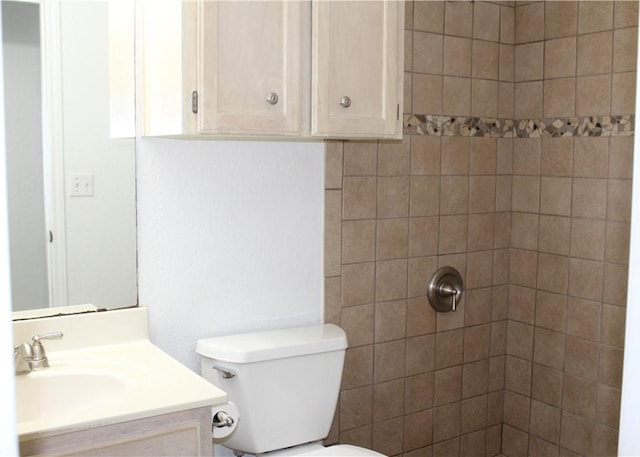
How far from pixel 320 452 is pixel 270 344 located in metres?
0.34

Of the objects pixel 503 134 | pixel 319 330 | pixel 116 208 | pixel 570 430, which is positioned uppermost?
pixel 503 134

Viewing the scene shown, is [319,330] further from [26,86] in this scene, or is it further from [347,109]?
[26,86]

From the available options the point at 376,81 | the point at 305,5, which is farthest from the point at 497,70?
the point at 305,5

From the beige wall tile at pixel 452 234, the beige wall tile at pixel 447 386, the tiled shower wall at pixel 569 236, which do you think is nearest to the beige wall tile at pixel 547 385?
the tiled shower wall at pixel 569 236

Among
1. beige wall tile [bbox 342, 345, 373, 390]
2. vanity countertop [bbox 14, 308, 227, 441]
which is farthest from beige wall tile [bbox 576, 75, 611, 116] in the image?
vanity countertop [bbox 14, 308, 227, 441]

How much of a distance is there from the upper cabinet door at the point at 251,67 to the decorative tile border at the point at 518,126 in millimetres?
817

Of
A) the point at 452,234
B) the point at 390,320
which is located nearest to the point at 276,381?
the point at 390,320

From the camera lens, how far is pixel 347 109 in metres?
2.00

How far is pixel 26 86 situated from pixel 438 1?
1.47 meters

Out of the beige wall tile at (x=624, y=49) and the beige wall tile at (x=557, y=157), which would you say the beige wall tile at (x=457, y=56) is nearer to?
the beige wall tile at (x=557, y=157)

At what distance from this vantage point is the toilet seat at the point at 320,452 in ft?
6.83

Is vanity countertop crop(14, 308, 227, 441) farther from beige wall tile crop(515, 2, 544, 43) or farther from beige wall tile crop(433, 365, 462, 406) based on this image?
beige wall tile crop(515, 2, 544, 43)

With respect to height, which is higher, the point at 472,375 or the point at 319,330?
the point at 319,330

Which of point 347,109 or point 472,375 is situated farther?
point 472,375
